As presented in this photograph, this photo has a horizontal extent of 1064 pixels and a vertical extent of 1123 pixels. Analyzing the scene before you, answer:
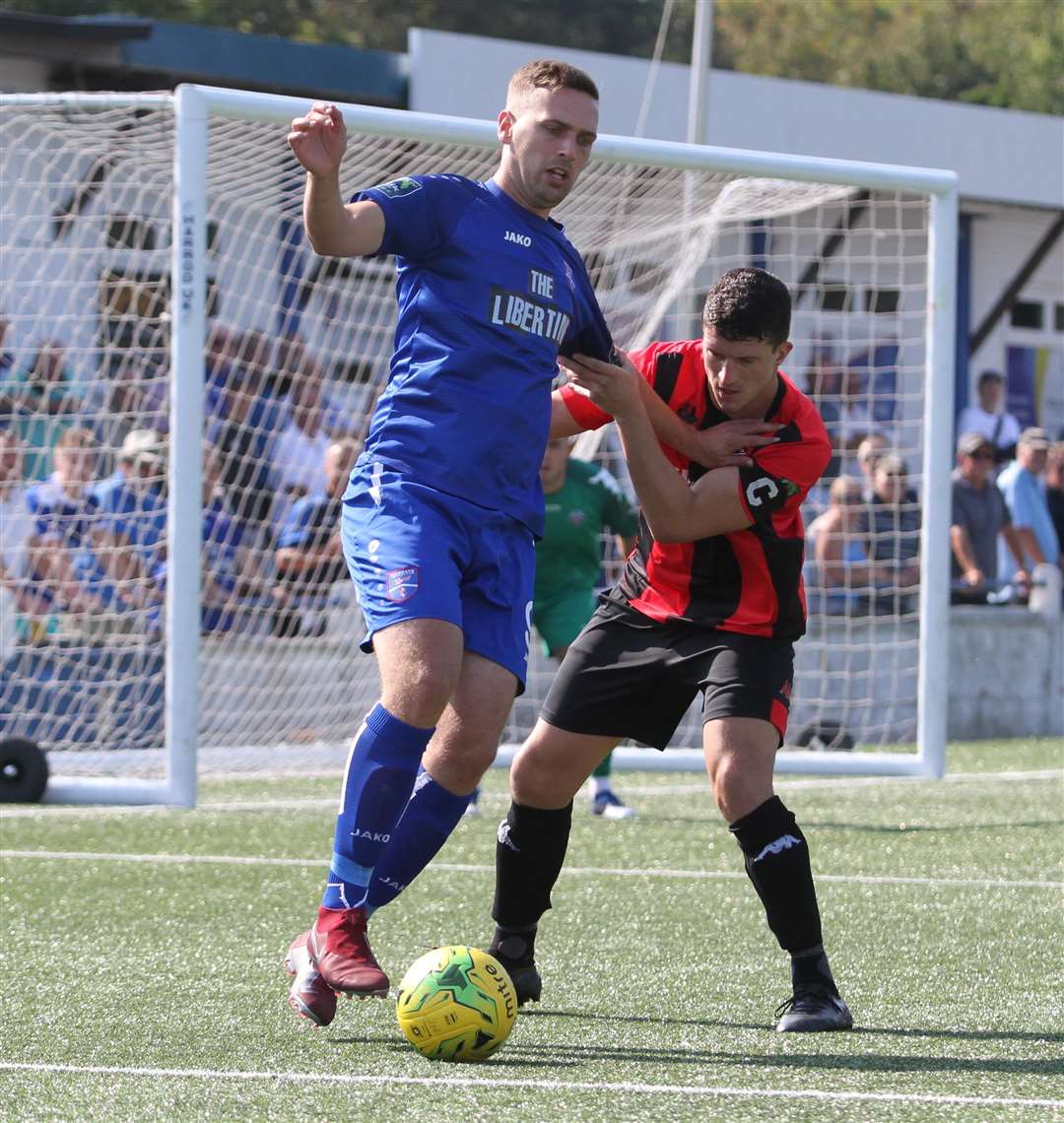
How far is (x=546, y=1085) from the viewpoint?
3.79 m

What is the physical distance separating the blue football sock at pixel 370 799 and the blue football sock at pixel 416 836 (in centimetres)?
11

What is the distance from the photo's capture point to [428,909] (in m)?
6.22

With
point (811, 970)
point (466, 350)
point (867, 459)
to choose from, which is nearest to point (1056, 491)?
point (867, 459)

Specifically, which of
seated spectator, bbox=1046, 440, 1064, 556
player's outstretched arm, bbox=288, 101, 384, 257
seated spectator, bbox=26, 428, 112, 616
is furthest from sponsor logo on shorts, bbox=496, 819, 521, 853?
seated spectator, bbox=1046, 440, 1064, 556

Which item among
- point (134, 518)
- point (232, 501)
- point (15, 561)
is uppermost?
point (232, 501)

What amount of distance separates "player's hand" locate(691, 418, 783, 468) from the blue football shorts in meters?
0.53

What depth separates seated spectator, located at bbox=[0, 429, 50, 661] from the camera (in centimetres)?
990

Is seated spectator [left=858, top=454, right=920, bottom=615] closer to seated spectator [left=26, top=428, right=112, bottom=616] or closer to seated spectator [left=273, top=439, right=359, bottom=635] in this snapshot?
seated spectator [left=273, top=439, right=359, bottom=635]

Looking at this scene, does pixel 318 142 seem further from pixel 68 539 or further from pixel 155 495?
pixel 68 539

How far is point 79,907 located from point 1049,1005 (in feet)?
10.1

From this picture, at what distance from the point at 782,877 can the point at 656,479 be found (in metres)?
0.97

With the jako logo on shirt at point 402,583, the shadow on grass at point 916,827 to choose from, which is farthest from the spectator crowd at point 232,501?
the jako logo on shirt at point 402,583

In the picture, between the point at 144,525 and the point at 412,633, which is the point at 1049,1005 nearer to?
the point at 412,633

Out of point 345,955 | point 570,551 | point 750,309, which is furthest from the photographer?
point 570,551
